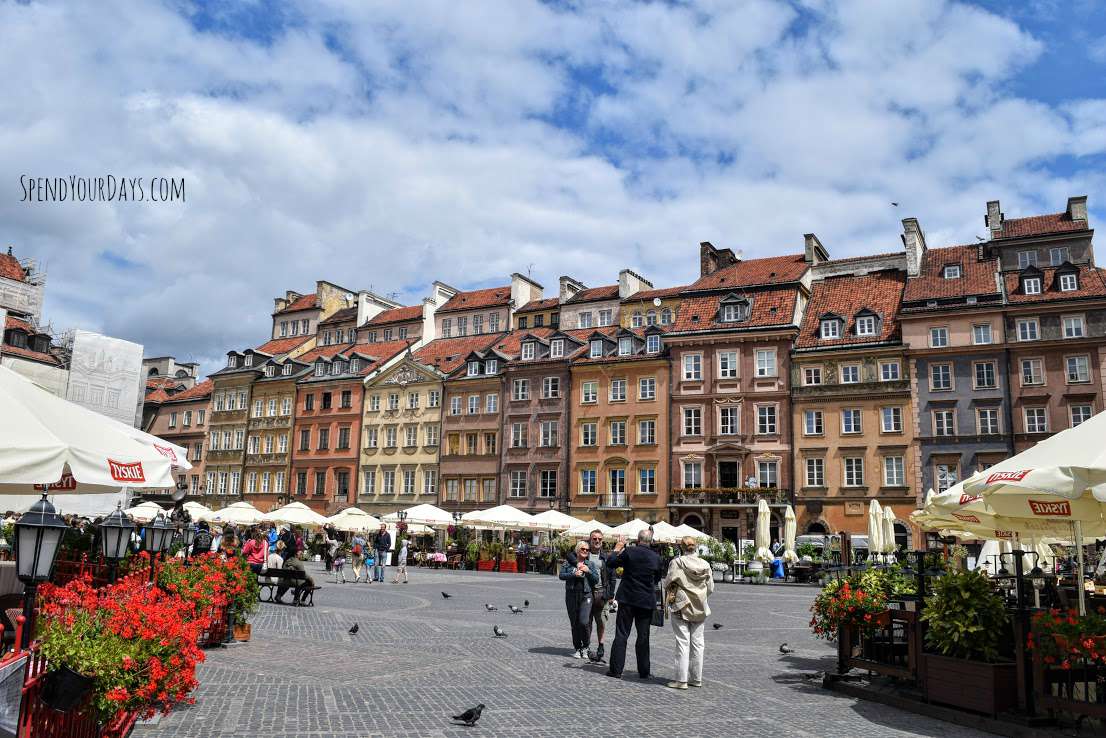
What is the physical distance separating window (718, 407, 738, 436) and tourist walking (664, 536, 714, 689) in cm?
3614

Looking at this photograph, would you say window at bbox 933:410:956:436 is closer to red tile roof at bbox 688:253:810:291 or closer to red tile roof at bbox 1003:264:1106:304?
red tile roof at bbox 1003:264:1106:304

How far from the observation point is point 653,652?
14.3 m

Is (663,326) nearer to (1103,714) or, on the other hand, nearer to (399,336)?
(399,336)

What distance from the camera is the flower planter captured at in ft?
16.6

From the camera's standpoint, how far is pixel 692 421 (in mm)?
47938

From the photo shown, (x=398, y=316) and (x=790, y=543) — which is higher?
(x=398, y=316)

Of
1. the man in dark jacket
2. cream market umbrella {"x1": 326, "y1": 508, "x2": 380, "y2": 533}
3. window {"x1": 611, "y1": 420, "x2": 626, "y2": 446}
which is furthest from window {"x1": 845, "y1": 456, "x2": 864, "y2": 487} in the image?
the man in dark jacket

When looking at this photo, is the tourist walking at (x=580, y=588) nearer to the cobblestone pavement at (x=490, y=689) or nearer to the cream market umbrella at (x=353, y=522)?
the cobblestone pavement at (x=490, y=689)

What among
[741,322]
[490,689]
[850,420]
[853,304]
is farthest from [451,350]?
[490,689]

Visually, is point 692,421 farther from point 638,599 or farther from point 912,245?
point 638,599

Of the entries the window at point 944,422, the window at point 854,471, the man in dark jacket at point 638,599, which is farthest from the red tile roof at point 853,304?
the man in dark jacket at point 638,599

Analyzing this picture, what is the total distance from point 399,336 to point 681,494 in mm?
25666

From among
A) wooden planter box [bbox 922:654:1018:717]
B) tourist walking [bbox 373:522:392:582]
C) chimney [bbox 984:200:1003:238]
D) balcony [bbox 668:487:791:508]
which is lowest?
wooden planter box [bbox 922:654:1018:717]

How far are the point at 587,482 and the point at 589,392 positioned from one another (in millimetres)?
5002
